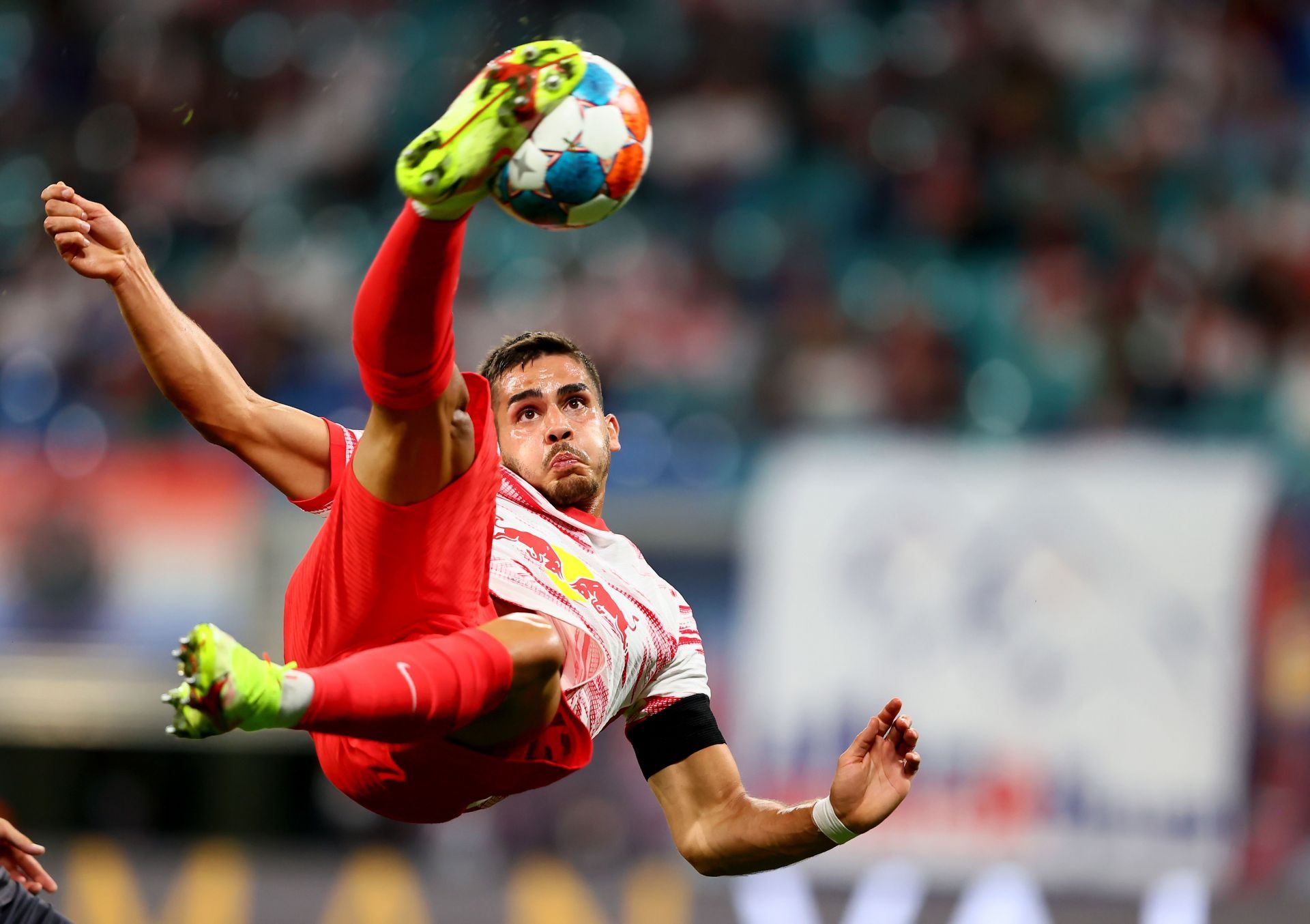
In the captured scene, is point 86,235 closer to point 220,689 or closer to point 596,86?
point 596,86

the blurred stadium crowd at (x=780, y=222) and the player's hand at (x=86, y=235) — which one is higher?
the blurred stadium crowd at (x=780, y=222)

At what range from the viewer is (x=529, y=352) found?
4.50m

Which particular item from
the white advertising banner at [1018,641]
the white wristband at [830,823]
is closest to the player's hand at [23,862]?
the white wristband at [830,823]

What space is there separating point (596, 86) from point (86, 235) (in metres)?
1.33

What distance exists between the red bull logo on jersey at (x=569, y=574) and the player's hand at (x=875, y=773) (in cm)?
63

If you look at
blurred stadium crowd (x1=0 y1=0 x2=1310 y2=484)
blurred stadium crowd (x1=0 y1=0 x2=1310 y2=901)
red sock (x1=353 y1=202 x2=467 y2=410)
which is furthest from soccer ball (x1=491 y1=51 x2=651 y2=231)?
blurred stadium crowd (x1=0 y1=0 x2=1310 y2=484)

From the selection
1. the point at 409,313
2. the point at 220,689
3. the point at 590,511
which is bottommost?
the point at 220,689

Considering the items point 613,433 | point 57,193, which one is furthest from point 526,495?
point 57,193

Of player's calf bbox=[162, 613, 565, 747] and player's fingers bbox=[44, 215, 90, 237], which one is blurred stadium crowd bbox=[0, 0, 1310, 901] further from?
player's calf bbox=[162, 613, 565, 747]

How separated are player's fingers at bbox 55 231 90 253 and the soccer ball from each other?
1124 mm

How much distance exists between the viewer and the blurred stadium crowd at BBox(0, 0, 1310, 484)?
8172mm

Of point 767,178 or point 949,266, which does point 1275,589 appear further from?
point 767,178

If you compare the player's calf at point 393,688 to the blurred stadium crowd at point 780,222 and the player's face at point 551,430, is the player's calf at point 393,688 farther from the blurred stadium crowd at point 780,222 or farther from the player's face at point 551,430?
the blurred stadium crowd at point 780,222

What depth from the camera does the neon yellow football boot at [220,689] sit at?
9.85 feet
